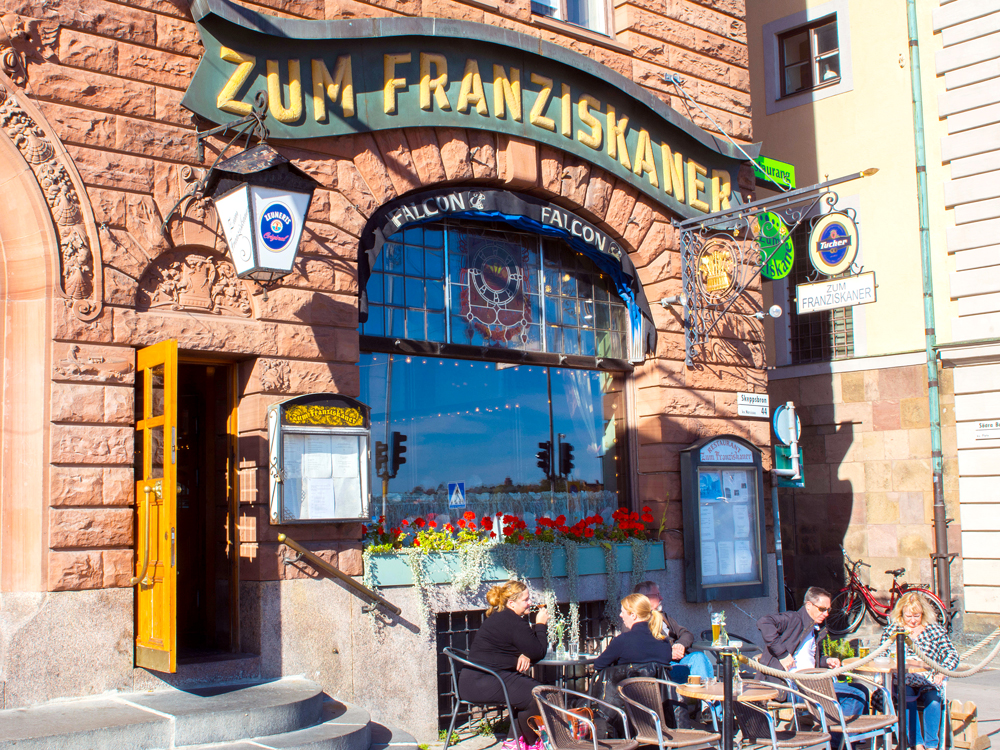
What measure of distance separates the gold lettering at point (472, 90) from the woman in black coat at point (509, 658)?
15.3 feet

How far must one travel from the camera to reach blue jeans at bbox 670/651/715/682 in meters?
8.77

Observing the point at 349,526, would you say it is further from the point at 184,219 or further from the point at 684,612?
the point at 684,612

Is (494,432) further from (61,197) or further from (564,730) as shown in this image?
(61,197)

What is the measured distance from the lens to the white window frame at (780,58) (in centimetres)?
1686

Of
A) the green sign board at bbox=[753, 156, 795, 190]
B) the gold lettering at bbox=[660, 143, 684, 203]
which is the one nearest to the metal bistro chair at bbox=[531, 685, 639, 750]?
the gold lettering at bbox=[660, 143, 684, 203]

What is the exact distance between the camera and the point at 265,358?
8258 millimetres

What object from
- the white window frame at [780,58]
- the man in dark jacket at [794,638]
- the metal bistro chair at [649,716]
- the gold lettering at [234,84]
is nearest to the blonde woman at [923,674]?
the man in dark jacket at [794,638]

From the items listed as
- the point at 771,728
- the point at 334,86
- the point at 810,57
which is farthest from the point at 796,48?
the point at 771,728

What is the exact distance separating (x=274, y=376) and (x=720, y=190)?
632 centimetres

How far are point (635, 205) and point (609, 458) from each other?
289cm

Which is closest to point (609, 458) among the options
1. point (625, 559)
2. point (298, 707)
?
point (625, 559)

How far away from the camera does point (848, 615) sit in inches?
587

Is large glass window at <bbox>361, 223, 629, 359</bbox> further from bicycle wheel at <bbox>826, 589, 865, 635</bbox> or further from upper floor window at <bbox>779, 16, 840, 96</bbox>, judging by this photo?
upper floor window at <bbox>779, 16, 840, 96</bbox>

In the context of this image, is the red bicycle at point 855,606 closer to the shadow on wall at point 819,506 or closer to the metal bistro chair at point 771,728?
the shadow on wall at point 819,506
